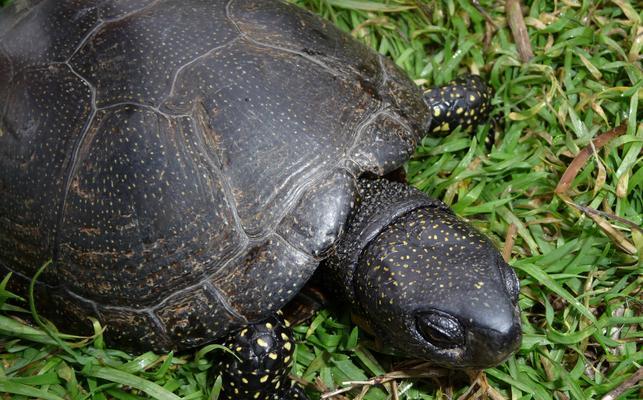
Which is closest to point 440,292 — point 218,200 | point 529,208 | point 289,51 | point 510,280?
point 510,280

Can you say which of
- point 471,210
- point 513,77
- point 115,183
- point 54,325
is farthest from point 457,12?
point 54,325

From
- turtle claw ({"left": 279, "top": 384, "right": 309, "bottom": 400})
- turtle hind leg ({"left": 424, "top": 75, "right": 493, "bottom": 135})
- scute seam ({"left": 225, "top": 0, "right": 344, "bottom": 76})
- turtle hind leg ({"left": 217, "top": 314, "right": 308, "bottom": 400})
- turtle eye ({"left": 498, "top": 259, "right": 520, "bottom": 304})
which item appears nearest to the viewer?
turtle eye ({"left": 498, "top": 259, "right": 520, "bottom": 304})

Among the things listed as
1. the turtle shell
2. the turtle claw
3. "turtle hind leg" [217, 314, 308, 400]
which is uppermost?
the turtle shell

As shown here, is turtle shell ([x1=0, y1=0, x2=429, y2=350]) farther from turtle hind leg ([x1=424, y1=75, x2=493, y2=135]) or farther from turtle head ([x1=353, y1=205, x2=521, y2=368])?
turtle hind leg ([x1=424, y1=75, x2=493, y2=135])

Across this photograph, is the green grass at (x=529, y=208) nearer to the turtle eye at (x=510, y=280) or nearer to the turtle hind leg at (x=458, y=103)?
the turtle hind leg at (x=458, y=103)

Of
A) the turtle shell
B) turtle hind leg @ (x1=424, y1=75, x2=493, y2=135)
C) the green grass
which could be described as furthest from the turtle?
turtle hind leg @ (x1=424, y1=75, x2=493, y2=135)

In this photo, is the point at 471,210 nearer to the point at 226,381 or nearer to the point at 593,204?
the point at 593,204

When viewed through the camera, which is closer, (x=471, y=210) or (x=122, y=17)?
(x=122, y=17)
